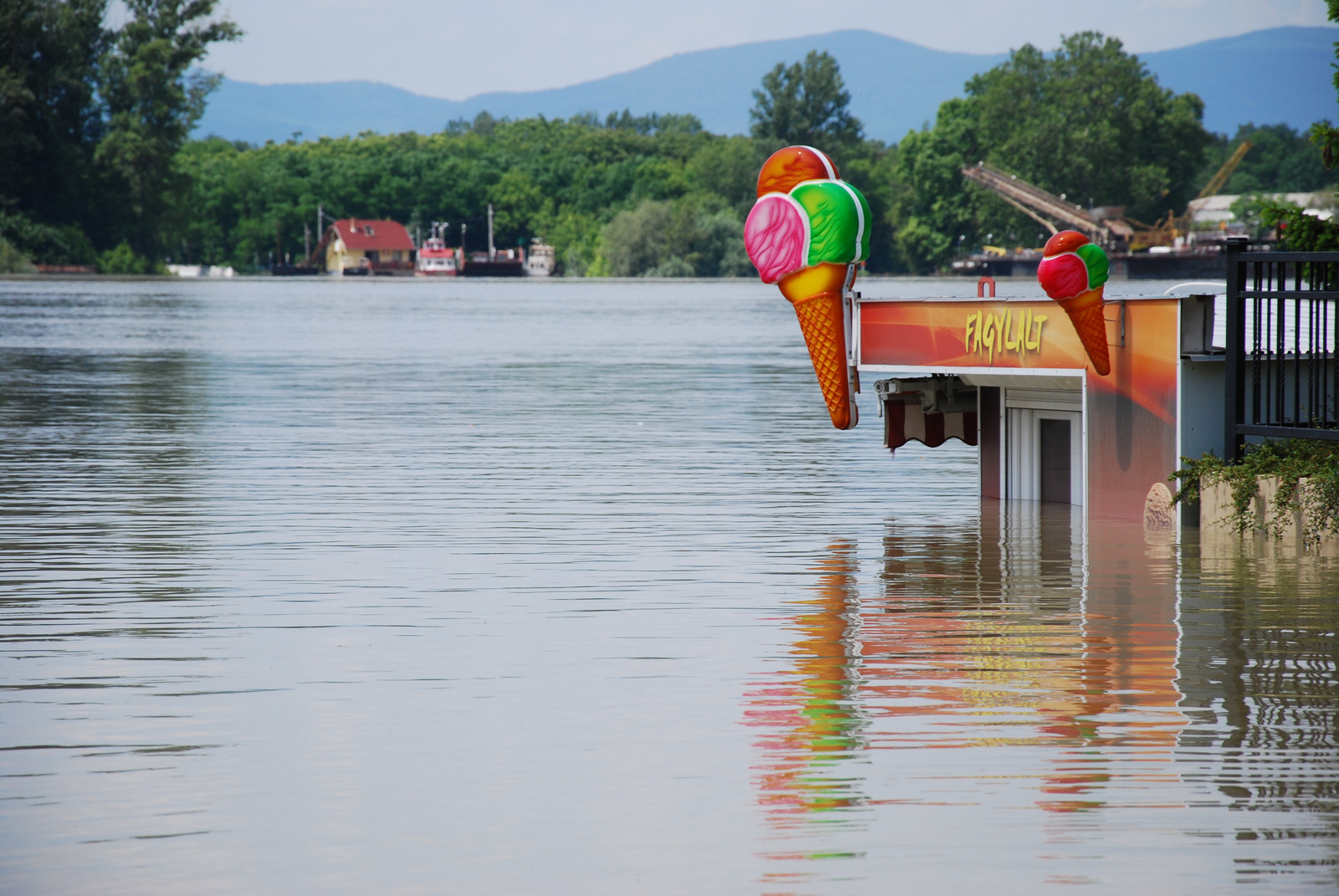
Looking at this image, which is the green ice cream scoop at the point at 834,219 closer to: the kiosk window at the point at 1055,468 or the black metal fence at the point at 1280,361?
the black metal fence at the point at 1280,361

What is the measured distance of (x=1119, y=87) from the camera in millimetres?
162750

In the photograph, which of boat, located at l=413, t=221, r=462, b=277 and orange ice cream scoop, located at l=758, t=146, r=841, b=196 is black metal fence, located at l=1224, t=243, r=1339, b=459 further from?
boat, located at l=413, t=221, r=462, b=277

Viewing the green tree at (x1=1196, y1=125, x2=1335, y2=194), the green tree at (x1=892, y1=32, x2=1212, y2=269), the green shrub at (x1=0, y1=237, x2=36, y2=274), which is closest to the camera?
the green shrub at (x1=0, y1=237, x2=36, y2=274)

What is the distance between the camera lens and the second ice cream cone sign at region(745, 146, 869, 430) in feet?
45.0

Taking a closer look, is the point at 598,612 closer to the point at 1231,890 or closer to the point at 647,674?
the point at 647,674

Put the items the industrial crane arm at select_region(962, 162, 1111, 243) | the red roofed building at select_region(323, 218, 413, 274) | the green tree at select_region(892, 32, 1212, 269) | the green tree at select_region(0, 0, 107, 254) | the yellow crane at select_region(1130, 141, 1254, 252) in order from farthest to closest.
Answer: the red roofed building at select_region(323, 218, 413, 274) < the green tree at select_region(892, 32, 1212, 269) < the yellow crane at select_region(1130, 141, 1254, 252) < the industrial crane arm at select_region(962, 162, 1111, 243) < the green tree at select_region(0, 0, 107, 254)

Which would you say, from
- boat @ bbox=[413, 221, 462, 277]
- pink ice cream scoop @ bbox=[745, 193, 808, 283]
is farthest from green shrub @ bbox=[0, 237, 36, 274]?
pink ice cream scoop @ bbox=[745, 193, 808, 283]

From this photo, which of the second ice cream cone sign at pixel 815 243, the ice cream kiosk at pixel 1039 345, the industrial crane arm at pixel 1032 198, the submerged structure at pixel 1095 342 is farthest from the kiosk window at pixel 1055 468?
the industrial crane arm at pixel 1032 198

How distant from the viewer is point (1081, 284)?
47.3 ft

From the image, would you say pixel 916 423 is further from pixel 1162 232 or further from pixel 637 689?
pixel 1162 232

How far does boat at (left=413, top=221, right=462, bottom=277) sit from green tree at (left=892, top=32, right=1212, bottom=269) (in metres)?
56.3

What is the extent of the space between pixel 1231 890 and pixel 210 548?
1056 cm

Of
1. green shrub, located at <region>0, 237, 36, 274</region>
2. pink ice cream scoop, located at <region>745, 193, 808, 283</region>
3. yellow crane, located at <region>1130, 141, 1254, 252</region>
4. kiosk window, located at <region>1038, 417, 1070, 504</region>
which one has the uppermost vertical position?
yellow crane, located at <region>1130, 141, 1254, 252</region>

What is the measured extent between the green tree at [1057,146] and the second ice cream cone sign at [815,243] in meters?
152
